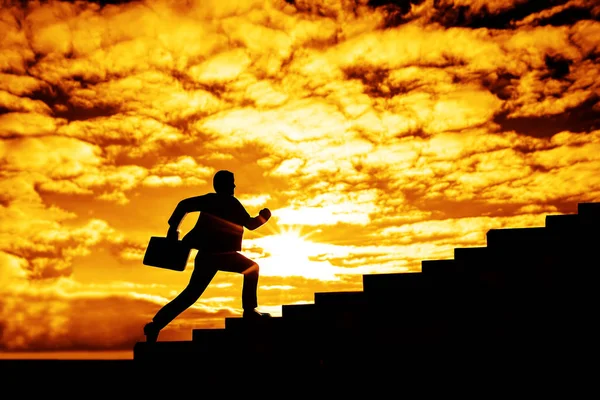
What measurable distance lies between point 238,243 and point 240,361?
1.60 metres

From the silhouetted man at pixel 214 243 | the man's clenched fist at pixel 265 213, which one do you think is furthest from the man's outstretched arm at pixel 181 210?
the man's clenched fist at pixel 265 213

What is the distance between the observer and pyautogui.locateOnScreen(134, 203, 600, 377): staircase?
5363 millimetres

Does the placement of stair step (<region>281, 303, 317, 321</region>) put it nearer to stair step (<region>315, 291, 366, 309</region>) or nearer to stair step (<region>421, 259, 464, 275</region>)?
stair step (<region>315, 291, 366, 309</region>)

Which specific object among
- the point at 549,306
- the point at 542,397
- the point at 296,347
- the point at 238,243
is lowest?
the point at 542,397

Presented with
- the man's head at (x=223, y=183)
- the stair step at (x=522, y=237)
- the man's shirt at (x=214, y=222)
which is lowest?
the stair step at (x=522, y=237)

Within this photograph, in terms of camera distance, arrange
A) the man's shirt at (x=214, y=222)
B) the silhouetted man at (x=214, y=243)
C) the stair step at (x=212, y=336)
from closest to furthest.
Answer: the stair step at (x=212, y=336) → the silhouetted man at (x=214, y=243) → the man's shirt at (x=214, y=222)

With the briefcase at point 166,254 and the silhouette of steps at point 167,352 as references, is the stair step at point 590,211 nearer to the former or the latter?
the silhouette of steps at point 167,352

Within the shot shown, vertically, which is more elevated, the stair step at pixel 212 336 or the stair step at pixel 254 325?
the stair step at pixel 254 325

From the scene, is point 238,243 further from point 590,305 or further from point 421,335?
point 590,305

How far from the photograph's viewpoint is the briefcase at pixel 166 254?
23.3 feet

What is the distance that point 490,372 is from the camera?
18.2 feet

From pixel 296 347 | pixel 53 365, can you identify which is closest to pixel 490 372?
pixel 296 347

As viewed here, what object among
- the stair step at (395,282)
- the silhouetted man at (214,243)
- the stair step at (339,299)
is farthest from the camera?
the silhouetted man at (214,243)

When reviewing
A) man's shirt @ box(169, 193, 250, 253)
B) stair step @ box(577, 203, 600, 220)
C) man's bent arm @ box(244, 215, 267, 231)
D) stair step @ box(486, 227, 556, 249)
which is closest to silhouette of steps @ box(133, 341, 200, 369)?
man's shirt @ box(169, 193, 250, 253)
